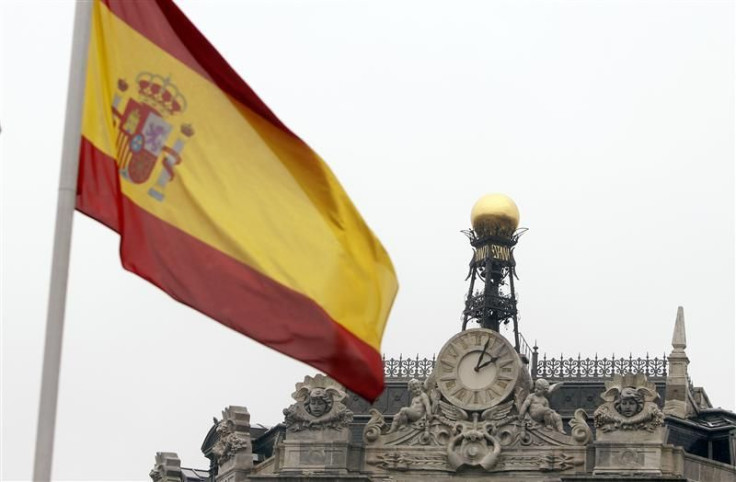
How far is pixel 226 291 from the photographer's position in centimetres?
2680

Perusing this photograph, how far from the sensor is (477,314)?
86000 mm

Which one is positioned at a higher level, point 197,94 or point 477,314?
point 477,314

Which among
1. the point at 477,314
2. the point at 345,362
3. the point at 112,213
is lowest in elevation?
the point at 345,362

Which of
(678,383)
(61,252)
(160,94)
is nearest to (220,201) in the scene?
(160,94)

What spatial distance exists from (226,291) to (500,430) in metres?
50.1

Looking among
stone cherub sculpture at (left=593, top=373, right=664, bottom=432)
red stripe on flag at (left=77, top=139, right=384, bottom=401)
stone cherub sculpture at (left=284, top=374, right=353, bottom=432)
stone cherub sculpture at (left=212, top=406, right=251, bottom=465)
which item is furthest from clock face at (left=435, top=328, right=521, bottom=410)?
red stripe on flag at (left=77, top=139, right=384, bottom=401)

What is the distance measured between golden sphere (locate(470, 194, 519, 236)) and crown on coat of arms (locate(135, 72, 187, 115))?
58238mm

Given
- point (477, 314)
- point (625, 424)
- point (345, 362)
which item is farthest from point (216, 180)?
point (477, 314)

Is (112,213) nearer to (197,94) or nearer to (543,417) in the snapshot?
(197,94)

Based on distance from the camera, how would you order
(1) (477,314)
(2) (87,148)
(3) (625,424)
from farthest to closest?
(1) (477,314)
(3) (625,424)
(2) (87,148)

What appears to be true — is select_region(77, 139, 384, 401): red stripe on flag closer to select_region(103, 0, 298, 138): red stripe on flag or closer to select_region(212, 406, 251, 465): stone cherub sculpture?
select_region(103, 0, 298, 138): red stripe on flag

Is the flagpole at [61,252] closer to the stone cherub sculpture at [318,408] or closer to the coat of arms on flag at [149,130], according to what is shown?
the coat of arms on flag at [149,130]

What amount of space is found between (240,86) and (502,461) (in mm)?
49773

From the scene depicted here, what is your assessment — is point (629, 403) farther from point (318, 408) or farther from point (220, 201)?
point (220, 201)
